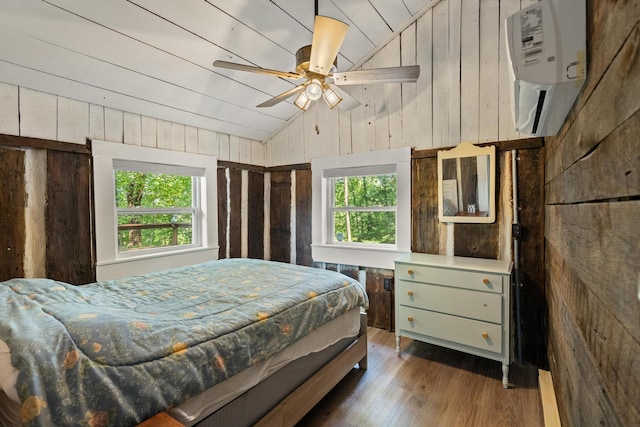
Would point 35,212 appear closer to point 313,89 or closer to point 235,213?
point 235,213

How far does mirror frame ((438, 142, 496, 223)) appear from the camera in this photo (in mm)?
2516

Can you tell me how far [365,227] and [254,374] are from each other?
7.42ft

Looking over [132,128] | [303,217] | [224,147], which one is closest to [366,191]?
[303,217]

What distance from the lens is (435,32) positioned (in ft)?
8.96

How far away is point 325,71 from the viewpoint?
1.85 meters

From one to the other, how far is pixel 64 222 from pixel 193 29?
1.77 meters

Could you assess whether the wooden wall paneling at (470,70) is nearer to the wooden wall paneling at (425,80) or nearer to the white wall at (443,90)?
the white wall at (443,90)

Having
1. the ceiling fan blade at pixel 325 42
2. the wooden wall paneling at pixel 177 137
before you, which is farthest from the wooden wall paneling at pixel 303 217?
the ceiling fan blade at pixel 325 42

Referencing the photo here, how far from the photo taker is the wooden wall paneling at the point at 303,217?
3666mm

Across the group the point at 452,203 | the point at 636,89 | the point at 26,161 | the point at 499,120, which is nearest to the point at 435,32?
the point at 499,120

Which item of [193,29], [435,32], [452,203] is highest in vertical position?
[435,32]

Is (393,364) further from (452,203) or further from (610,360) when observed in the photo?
(610,360)

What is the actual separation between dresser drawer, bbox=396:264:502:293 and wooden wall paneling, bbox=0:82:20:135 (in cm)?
304

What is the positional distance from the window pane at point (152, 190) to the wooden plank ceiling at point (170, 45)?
61 cm
